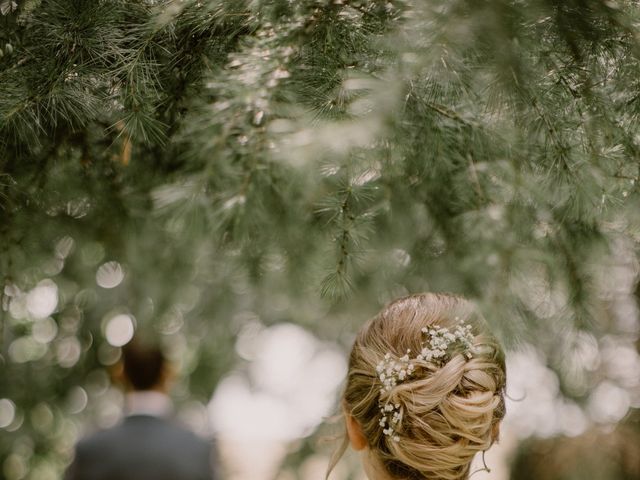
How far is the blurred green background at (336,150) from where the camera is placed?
1455mm

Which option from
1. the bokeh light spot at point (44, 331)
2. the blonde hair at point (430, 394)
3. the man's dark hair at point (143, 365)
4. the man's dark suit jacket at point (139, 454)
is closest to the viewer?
the blonde hair at point (430, 394)

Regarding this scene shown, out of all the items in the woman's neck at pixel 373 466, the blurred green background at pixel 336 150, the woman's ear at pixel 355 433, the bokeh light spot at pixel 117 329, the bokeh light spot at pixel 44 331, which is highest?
the blurred green background at pixel 336 150

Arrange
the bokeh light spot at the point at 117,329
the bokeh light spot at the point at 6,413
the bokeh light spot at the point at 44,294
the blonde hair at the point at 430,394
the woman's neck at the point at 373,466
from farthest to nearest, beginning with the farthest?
the bokeh light spot at the point at 6,413 < the bokeh light spot at the point at 117,329 < the bokeh light spot at the point at 44,294 < the woman's neck at the point at 373,466 < the blonde hair at the point at 430,394

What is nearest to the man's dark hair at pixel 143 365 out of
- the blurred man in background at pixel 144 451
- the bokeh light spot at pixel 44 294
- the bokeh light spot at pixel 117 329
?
the blurred man in background at pixel 144 451

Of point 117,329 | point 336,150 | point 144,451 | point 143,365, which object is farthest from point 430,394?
point 117,329

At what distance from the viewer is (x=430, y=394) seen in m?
1.80

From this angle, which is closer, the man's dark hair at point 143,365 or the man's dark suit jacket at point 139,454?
the man's dark suit jacket at point 139,454

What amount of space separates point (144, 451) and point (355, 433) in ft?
3.83

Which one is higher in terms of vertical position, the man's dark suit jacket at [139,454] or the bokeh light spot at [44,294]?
the bokeh light spot at [44,294]

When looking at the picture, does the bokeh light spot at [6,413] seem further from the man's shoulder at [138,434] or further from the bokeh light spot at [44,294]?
the man's shoulder at [138,434]

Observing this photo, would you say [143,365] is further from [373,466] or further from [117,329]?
[117,329]

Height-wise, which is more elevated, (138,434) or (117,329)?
(138,434)

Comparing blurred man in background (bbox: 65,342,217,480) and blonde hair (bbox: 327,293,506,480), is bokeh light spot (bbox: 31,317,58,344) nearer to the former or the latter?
blurred man in background (bbox: 65,342,217,480)

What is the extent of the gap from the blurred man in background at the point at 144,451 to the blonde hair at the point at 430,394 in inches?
39.7
